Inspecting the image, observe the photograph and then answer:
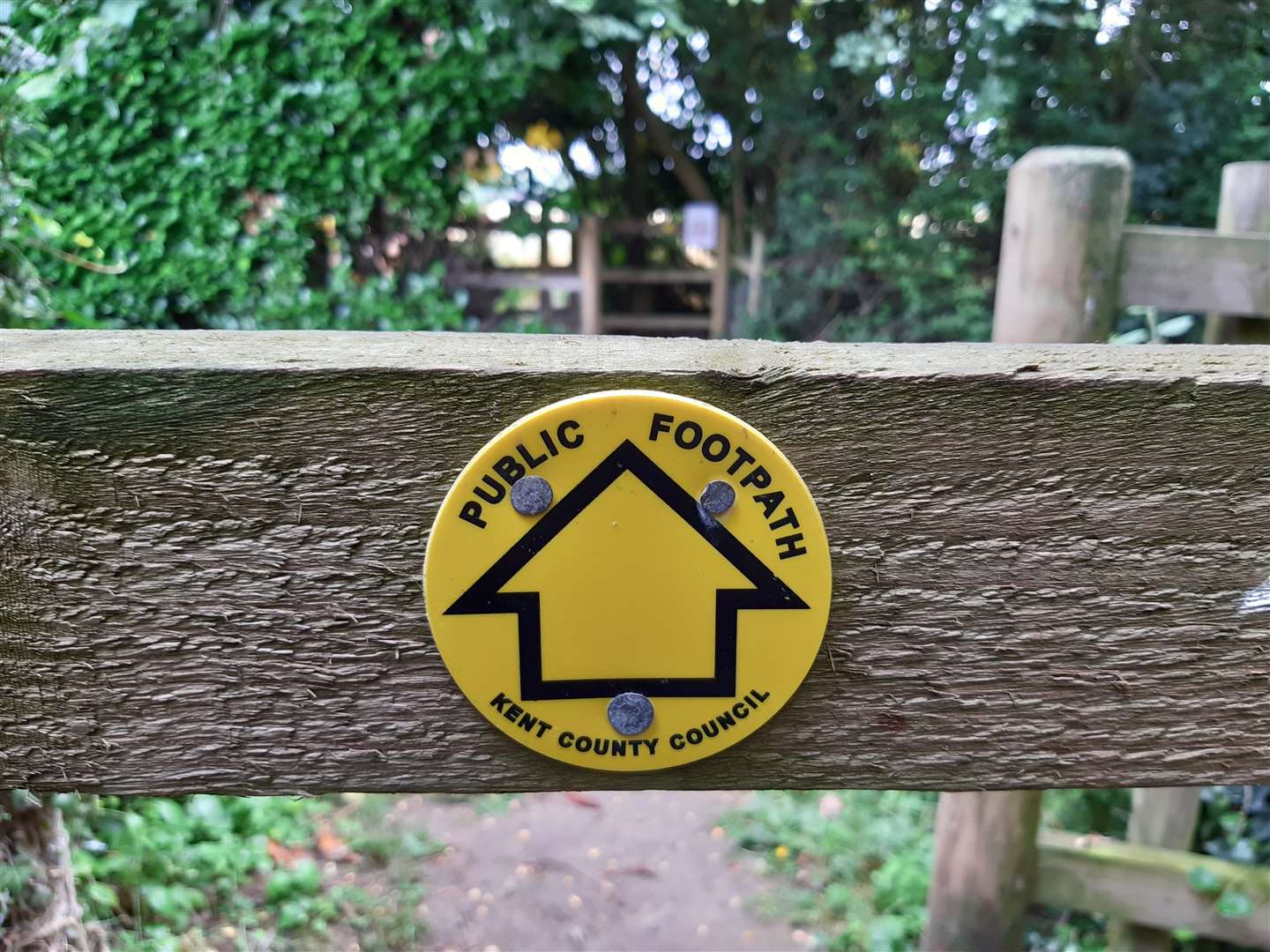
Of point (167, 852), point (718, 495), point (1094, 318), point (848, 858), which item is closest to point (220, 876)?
point (167, 852)

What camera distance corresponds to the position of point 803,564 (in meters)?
0.48

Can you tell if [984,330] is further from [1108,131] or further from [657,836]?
[657,836]

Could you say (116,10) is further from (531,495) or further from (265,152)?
(531,495)

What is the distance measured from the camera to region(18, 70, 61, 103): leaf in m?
1.04

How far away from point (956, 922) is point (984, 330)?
9.13ft

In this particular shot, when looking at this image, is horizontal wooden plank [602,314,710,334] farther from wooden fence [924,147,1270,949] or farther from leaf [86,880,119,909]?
leaf [86,880,119,909]

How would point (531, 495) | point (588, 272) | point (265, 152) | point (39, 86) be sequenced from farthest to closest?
point (588, 272), point (265, 152), point (39, 86), point (531, 495)

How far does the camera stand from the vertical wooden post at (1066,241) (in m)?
1.43

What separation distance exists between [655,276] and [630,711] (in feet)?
14.9

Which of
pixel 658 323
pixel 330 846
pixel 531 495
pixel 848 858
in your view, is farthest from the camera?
pixel 658 323

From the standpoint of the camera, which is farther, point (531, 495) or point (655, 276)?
point (655, 276)

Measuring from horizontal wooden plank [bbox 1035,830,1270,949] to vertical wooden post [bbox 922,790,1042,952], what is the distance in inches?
2.8

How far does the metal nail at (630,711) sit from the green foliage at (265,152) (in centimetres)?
302

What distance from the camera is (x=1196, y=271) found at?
4.92 ft
